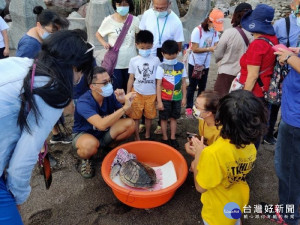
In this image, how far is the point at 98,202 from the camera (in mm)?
2506

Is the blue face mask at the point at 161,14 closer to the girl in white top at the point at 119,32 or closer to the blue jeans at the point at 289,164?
the girl in white top at the point at 119,32

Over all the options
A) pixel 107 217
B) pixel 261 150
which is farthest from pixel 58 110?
pixel 261 150

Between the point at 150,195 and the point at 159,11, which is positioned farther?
the point at 159,11

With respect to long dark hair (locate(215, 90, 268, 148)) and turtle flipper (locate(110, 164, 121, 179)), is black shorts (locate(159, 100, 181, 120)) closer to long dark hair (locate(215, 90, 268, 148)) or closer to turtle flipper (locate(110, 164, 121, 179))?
turtle flipper (locate(110, 164, 121, 179))

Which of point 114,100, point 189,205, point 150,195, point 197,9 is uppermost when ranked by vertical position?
point 197,9

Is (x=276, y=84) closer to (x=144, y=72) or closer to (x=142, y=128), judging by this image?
(x=144, y=72)

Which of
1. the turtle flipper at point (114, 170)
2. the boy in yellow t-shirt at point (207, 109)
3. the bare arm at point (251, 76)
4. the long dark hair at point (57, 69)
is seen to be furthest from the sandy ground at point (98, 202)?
the long dark hair at point (57, 69)

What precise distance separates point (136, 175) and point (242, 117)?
128 centimetres

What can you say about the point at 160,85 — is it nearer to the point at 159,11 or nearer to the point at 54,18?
the point at 159,11

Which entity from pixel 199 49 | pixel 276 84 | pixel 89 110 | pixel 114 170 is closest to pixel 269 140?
pixel 276 84

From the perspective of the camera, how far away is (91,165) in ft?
9.39

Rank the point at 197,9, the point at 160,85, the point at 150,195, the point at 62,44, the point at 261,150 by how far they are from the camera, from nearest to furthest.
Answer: the point at 62,44 < the point at 150,195 < the point at 160,85 < the point at 261,150 < the point at 197,9

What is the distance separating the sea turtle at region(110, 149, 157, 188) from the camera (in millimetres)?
2437

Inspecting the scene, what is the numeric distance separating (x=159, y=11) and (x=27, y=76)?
2.49 metres
